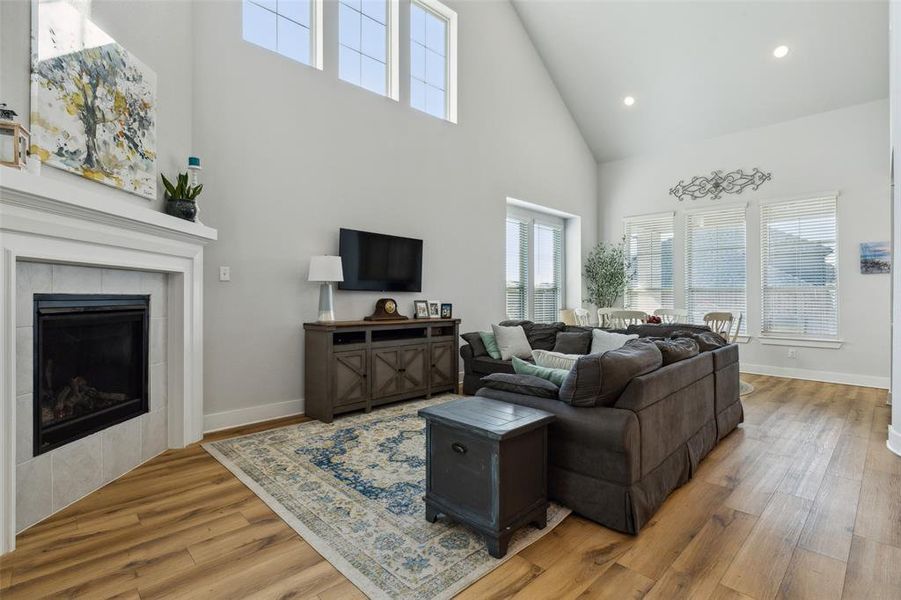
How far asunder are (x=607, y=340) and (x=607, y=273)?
3.61 meters

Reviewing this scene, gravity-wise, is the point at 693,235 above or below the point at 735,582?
above

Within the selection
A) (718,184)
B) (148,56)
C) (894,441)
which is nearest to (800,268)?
(718,184)

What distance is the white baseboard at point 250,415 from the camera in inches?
137

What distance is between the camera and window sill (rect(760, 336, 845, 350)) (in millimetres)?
5492

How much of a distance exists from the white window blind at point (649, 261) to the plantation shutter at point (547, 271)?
1.17 m

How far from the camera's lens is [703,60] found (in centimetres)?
563

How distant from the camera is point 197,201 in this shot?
→ 134 inches

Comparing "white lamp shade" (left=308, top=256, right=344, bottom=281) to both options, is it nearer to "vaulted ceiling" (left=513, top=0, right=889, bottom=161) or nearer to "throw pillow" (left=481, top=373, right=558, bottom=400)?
"throw pillow" (left=481, top=373, right=558, bottom=400)

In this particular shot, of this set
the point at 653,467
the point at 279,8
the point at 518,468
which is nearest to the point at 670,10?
the point at 279,8

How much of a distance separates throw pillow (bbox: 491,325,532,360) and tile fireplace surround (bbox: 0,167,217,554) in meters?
2.78

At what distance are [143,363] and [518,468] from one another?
2509 mm

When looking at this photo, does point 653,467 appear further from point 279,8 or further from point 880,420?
point 279,8

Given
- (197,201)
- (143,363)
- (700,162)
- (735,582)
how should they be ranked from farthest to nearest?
(700,162)
(197,201)
(143,363)
(735,582)

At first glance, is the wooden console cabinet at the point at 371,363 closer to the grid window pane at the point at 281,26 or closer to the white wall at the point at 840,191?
the grid window pane at the point at 281,26
